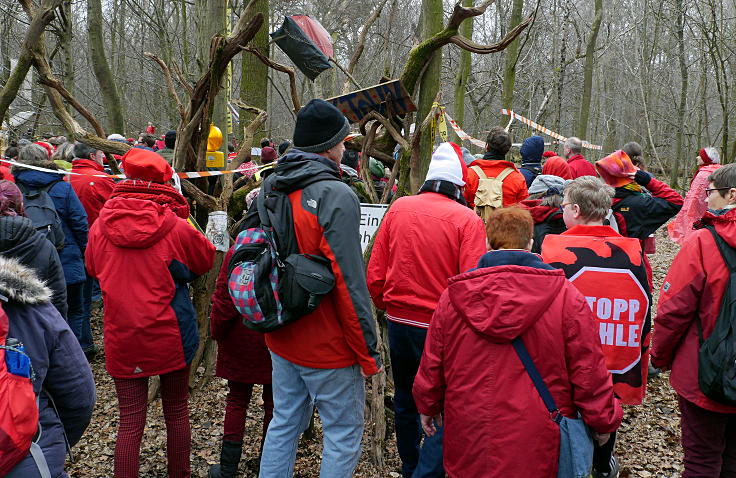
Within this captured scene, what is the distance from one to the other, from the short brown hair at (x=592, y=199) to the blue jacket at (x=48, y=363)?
8.91 ft

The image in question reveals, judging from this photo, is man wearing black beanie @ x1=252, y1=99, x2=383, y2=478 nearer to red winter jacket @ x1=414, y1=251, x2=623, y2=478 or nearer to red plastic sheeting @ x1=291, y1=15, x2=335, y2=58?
red winter jacket @ x1=414, y1=251, x2=623, y2=478

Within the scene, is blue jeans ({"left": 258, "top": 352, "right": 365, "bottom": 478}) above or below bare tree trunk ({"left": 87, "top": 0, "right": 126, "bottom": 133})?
below

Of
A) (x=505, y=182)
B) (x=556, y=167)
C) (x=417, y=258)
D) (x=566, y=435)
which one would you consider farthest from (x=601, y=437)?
(x=556, y=167)

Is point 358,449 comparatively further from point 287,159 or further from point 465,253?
point 287,159

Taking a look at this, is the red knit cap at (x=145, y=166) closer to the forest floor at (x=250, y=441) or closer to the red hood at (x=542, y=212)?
the forest floor at (x=250, y=441)

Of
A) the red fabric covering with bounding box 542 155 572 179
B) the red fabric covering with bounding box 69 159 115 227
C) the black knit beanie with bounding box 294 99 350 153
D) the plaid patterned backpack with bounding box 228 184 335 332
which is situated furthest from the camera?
the red fabric covering with bounding box 69 159 115 227

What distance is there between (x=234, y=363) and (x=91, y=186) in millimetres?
3920

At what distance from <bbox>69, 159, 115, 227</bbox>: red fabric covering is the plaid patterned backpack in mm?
4310

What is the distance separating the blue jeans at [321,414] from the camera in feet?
9.61

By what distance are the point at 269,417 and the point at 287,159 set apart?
188cm

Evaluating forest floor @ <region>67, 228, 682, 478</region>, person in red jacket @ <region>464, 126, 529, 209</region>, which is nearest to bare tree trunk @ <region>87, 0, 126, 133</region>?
forest floor @ <region>67, 228, 682, 478</region>

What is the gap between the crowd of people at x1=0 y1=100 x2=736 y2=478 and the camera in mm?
2350

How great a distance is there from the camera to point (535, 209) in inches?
166

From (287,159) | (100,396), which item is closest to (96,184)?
(100,396)
